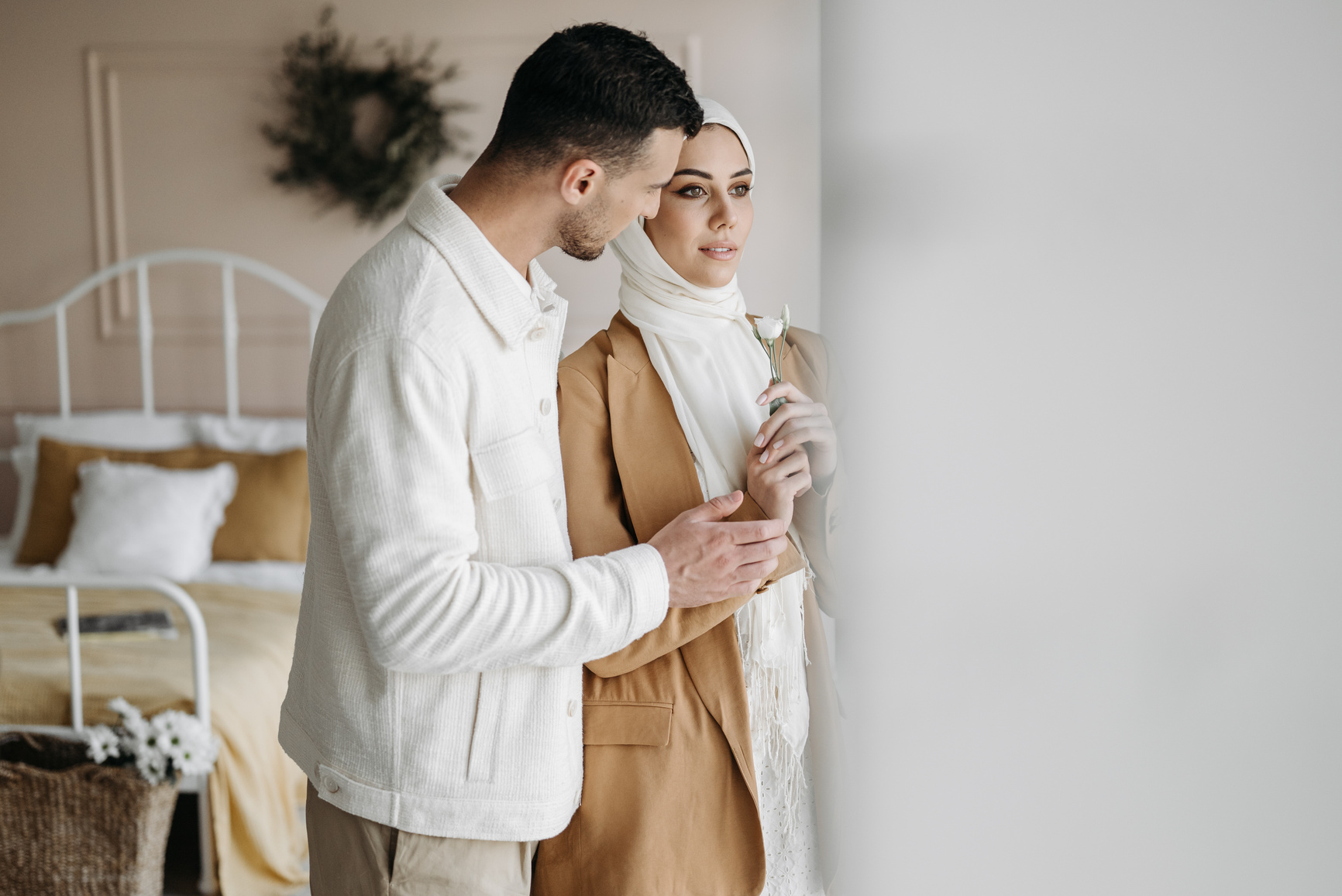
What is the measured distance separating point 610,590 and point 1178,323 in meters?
0.74

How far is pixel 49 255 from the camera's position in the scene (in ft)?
10.6

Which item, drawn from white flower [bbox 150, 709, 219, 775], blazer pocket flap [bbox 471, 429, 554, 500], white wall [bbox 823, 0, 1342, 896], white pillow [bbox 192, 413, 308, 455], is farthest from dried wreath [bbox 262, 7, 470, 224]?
white wall [bbox 823, 0, 1342, 896]

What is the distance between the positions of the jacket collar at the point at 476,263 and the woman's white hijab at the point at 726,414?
6.8 inches

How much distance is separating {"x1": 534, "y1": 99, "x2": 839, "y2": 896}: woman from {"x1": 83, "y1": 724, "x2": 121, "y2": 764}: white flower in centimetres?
141

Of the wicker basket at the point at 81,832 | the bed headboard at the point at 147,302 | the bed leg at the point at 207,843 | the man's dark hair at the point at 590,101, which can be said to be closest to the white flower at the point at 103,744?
the wicker basket at the point at 81,832

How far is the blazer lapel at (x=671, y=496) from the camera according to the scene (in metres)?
0.89

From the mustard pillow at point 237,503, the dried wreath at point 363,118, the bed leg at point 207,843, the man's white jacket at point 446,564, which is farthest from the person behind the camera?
the dried wreath at point 363,118

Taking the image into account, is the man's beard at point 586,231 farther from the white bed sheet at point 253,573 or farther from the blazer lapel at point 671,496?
the white bed sheet at point 253,573

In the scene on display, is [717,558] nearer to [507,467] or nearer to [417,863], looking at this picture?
[507,467]

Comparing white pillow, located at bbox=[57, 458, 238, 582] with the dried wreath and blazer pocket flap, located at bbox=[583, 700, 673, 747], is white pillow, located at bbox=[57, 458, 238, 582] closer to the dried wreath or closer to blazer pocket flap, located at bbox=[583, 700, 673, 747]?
the dried wreath

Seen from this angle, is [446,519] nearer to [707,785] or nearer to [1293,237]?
[707,785]

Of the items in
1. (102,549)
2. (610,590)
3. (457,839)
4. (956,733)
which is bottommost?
(102,549)

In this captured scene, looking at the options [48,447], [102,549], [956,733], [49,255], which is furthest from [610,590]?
[49,255]

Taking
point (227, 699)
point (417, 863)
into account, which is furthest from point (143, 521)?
point (417, 863)
